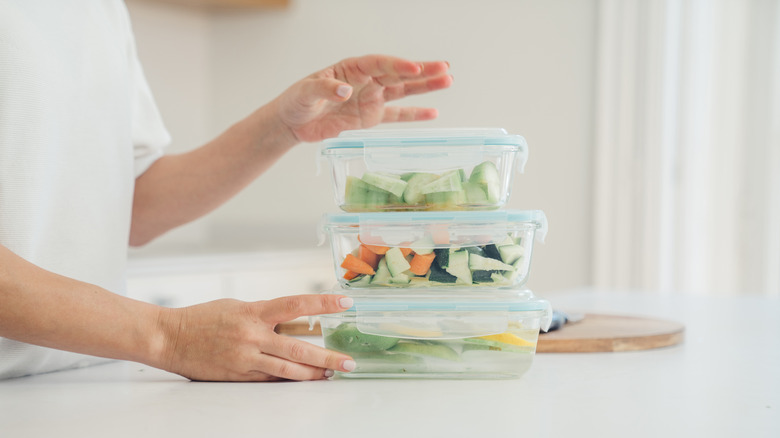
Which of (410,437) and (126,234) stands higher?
(126,234)

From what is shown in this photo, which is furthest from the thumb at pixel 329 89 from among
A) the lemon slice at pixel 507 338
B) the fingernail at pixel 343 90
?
the lemon slice at pixel 507 338

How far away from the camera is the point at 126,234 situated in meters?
1.08

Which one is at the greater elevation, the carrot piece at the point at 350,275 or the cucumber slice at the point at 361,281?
the carrot piece at the point at 350,275

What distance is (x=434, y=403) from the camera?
2.35ft

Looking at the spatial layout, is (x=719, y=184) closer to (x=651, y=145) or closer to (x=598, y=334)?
(x=651, y=145)

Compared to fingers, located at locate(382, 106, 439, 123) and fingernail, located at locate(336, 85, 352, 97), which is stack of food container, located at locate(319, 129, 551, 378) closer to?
fingernail, located at locate(336, 85, 352, 97)

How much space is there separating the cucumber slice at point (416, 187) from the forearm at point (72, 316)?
0.27m

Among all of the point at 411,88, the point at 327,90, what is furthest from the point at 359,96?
the point at 327,90

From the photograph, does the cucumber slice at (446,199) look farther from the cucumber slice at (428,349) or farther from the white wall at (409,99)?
the white wall at (409,99)

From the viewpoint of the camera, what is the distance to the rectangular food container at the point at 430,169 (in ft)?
2.66

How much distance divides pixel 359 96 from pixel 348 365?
45 centimetres

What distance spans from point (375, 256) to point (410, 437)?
0.25m

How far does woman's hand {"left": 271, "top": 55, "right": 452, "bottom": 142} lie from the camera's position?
987mm

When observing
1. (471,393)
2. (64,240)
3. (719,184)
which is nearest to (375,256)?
(471,393)
